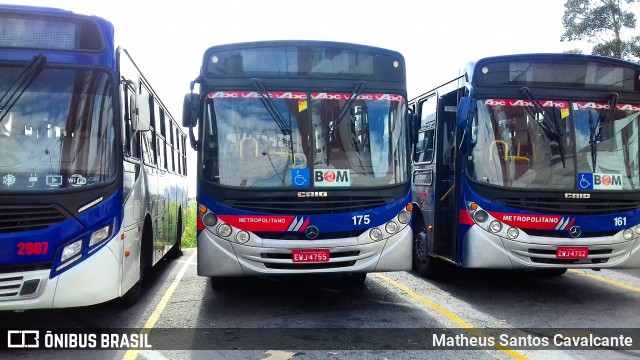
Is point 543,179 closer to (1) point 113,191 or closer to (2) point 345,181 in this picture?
(2) point 345,181

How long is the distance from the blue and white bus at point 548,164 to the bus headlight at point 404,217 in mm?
978

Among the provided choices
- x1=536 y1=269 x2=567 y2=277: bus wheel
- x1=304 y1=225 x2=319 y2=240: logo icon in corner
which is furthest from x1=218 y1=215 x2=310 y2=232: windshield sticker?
x1=536 y1=269 x2=567 y2=277: bus wheel

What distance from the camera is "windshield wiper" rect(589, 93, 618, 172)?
25.9 feet

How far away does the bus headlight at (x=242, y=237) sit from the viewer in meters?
6.96

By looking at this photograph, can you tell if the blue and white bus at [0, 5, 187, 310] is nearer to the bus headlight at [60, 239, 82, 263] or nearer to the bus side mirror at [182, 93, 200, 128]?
the bus headlight at [60, 239, 82, 263]

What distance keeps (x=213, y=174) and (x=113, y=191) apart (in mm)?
1408

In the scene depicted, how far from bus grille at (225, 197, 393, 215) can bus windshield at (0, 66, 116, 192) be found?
1.64 metres

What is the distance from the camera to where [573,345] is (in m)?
5.96

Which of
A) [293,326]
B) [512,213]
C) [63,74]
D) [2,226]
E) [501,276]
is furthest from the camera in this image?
[501,276]

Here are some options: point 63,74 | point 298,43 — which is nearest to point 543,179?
point 298,43

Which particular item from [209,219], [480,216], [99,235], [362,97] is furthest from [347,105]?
[99,235]

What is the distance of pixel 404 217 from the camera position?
7.44 meters

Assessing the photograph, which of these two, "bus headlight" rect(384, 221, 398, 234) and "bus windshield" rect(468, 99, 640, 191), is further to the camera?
"bus windshield" rect(468, 99, 640, 191)

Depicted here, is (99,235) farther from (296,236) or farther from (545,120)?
(545,120)
